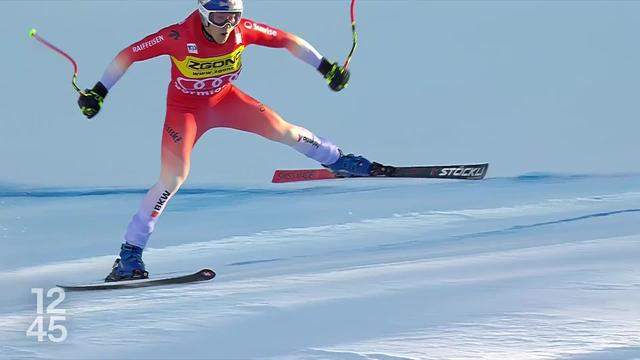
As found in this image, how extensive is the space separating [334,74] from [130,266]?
1.40 metres

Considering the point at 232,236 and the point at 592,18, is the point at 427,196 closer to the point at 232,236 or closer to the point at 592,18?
the point at 232,236

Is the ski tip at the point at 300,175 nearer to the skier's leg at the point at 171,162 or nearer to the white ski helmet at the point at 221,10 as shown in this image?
the skier's leg at the point at 171,162

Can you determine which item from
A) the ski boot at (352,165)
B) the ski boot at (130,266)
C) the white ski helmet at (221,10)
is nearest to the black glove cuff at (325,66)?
the ski boot at (352,165)

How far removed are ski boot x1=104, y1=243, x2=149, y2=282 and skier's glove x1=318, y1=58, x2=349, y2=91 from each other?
1278 millimetres

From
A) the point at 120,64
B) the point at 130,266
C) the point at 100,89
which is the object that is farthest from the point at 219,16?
the point at 130,266

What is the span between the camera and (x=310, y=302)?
15.4ft

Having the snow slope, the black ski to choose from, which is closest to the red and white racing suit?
the black ski

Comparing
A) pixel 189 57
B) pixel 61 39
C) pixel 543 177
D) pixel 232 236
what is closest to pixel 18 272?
pixel 232 236

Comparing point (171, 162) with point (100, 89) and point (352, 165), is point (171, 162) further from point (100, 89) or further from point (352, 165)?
point (352, 165)

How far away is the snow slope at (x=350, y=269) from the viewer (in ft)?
13.2

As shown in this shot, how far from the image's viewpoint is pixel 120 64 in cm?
521

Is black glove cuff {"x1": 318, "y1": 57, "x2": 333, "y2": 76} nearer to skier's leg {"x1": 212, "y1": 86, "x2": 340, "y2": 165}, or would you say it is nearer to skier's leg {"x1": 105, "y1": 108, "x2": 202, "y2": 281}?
skier's leg {"x1": 212, "y1": 86, "x2": 340, "y2": 165}

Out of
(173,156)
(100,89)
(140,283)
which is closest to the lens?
(100,89)

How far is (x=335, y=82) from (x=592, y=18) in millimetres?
4665
